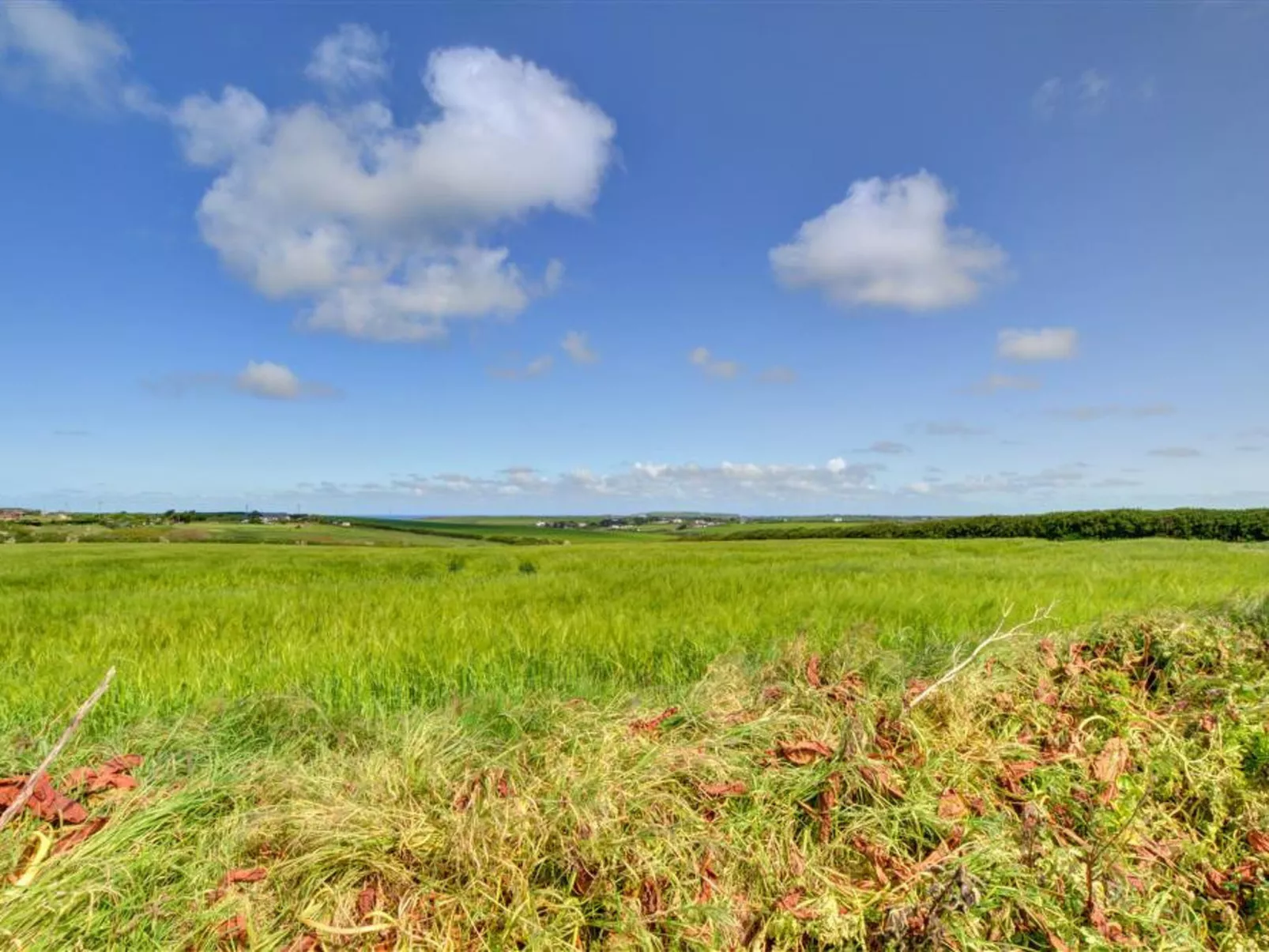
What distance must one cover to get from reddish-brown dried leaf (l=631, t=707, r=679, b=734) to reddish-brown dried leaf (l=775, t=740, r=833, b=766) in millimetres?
546

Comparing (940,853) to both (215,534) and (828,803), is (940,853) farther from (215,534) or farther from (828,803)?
(215,534)

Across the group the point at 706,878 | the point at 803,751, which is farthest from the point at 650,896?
the point at 803,751

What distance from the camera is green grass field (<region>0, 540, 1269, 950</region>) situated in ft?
6.07

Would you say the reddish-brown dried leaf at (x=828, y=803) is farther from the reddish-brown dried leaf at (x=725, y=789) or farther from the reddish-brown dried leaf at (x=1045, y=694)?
the reddish-brown dried leaf at (x=1045, y=694)

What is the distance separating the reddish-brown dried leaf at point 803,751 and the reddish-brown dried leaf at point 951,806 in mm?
449

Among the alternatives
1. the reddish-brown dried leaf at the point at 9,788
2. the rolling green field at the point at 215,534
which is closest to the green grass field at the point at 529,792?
the reddish-brown dried leaf at the point at 9,788

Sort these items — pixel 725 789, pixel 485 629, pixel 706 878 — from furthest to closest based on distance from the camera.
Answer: pixel 485 629
pixel 725 789
pixel 706 878

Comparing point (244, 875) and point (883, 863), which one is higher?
point (244, 875)

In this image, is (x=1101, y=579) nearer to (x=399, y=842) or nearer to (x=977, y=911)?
(x=977, y=911)

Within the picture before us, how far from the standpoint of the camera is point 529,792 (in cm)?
225

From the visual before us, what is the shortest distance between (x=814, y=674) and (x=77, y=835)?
3.19 m

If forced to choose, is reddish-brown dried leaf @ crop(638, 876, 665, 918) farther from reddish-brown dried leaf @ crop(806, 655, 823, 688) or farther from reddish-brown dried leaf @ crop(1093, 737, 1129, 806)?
reddish-brown dried leaf @ crop(1093, 737, 1129, 806)

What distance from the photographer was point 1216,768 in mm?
2773

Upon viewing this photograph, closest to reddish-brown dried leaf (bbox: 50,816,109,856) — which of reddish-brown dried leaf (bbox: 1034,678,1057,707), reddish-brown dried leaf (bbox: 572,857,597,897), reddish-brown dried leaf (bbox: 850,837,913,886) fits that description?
reddish-brown dried leaf (bbox: 572,857,597,897)
